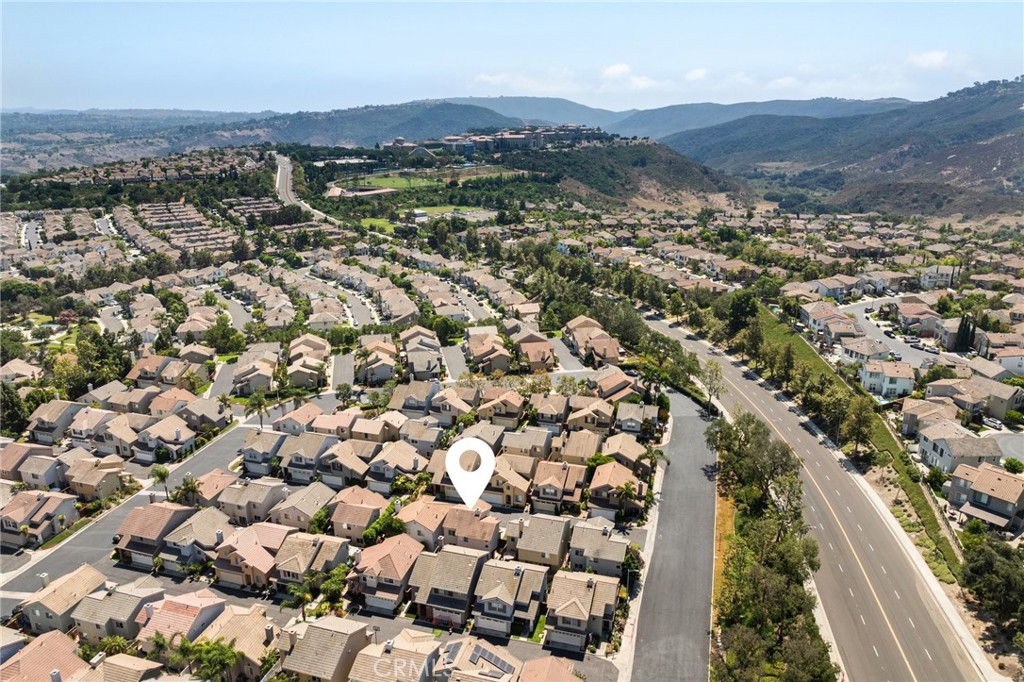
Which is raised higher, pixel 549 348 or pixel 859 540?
pixel 549 348

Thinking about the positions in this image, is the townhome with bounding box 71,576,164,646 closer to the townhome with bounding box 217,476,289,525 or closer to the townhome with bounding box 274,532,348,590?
the townhome with bounding box 274,532,348,590

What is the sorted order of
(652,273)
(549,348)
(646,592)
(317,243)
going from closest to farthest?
1. (646,592)
2. (549,348)
3. (652,273)
4. (317,243)

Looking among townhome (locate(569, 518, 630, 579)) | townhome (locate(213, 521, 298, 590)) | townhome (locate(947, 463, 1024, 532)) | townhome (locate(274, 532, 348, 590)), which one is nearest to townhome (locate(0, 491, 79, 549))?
townhome (locate(213, 521, 298, 590))

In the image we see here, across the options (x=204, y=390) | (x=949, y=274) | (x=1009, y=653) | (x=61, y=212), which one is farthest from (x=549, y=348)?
(x=61, y=212)

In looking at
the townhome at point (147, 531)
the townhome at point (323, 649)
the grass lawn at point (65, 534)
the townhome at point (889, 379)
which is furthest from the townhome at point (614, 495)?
the grass lawn at point (65, 534)

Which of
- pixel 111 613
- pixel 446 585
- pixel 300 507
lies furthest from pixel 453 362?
pixel 111 613

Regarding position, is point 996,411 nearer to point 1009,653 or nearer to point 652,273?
point 1009,653

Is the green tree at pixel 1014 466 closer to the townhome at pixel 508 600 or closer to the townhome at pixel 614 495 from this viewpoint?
the townhome at pixel 614 495
